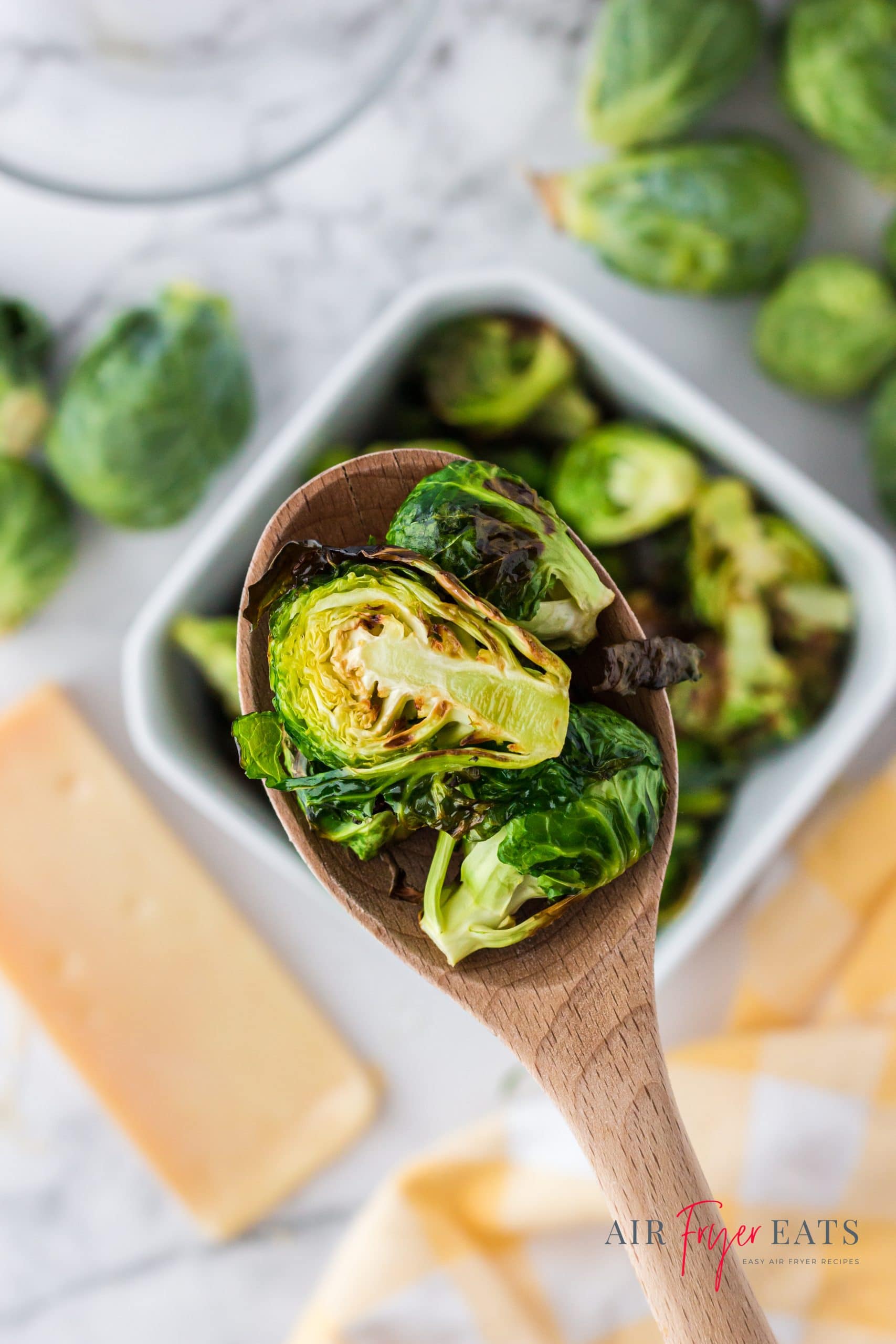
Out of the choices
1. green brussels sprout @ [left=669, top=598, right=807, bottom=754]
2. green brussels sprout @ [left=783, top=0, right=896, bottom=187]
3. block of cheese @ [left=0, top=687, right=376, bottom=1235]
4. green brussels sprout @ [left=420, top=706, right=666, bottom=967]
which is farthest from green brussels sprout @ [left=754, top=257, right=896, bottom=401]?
block of cheese @ [left=0, top=687, right=376, bottom=1235]

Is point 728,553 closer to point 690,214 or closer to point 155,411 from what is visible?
point 690,214

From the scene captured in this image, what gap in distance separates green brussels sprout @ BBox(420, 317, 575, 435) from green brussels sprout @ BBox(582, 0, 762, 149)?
0.41m

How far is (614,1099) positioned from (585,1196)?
33.6 inches

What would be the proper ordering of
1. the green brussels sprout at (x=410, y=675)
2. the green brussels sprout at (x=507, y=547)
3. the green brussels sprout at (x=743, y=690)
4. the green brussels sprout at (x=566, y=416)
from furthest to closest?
the green brussels sprout at (x=566, y=416), the green brussels sprout at (x=743, y=690), the green brussels sprout at (x=507, y=547), the green brussels sprout at (x=410, y=675)

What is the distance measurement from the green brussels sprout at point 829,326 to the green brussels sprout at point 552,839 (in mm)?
1006

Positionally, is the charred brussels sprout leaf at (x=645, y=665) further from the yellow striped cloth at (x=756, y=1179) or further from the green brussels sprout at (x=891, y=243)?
the green brussels sprout at (x=891, y=243)

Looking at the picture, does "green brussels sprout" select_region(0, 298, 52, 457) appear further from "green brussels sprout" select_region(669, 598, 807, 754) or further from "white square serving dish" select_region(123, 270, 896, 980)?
"green brussels sprout" select_region(669, 598, 807, 754)

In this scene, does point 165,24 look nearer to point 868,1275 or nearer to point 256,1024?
point 256,1024

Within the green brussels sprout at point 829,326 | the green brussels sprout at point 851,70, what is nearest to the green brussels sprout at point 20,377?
the green brussels sprout at point 829,326

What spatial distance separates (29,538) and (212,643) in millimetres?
446

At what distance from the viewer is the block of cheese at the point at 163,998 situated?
2.07 meters

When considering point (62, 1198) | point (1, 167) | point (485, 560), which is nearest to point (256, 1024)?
point (62, 1198)

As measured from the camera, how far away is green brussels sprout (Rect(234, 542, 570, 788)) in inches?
38.3

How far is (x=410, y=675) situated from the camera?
97 cm
